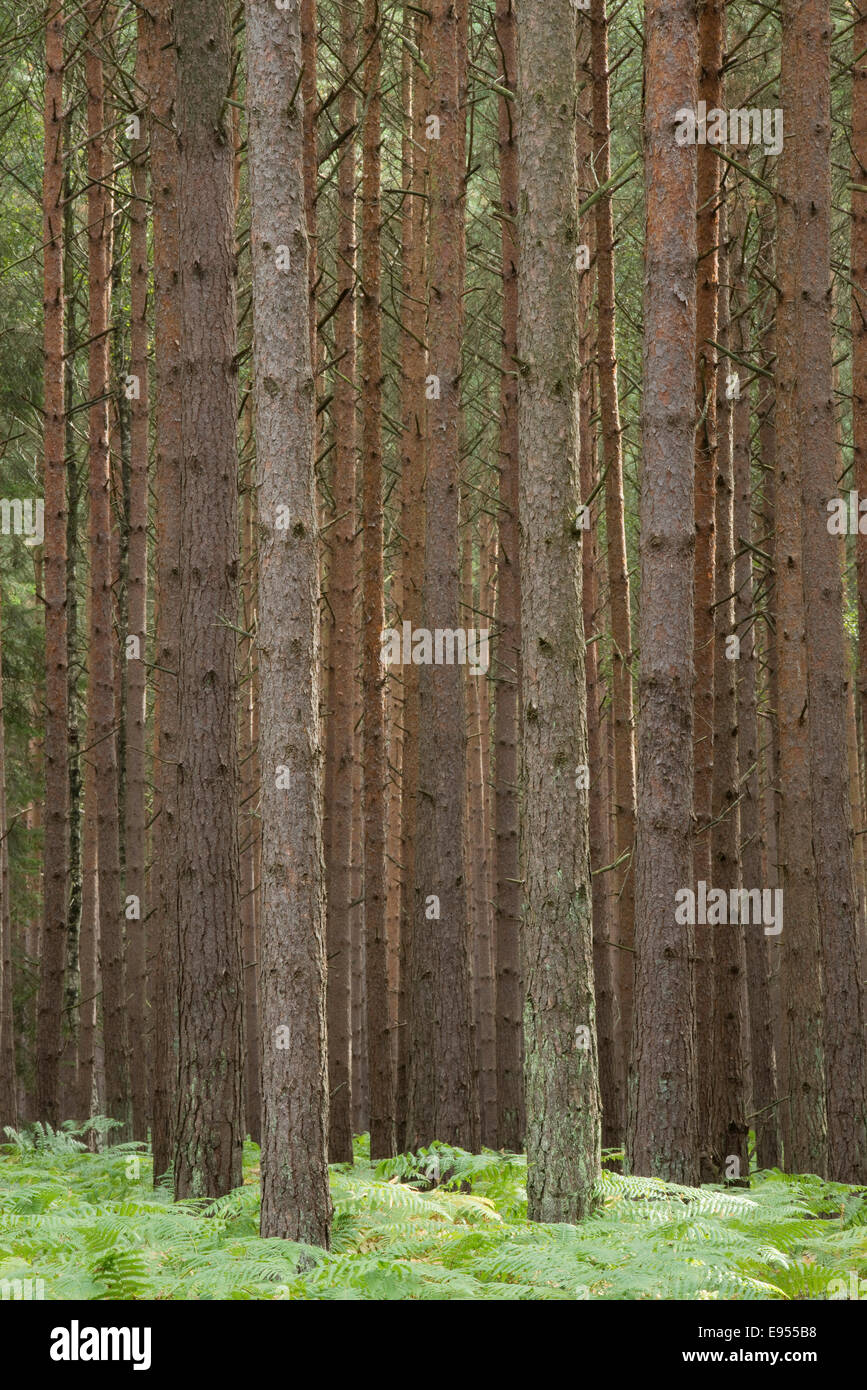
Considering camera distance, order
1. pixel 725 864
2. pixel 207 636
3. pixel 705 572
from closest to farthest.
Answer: pixel 207 636
pixel 705 572
pixel 725 864

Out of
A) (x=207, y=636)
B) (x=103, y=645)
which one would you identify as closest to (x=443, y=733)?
(x=207, y=636)

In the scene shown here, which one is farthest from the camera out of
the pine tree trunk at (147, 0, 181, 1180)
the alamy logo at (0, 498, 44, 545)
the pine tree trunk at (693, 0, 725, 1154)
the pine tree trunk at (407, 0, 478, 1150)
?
the alamy logo at (0, 498, 44, 545)

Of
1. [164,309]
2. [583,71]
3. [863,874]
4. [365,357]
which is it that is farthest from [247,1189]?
→ [863,874]

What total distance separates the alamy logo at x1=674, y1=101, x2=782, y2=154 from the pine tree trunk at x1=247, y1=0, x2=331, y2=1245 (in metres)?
2.45

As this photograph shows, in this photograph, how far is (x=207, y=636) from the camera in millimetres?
6805

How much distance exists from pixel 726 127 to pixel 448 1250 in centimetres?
782

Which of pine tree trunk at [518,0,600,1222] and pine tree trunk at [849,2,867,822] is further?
pine tree trunk at [849,2,867,822]

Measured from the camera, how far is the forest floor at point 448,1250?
4473 mm

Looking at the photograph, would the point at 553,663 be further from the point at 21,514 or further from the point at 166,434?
the point at 21,514

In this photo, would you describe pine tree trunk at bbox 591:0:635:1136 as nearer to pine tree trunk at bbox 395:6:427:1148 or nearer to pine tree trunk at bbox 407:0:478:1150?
pine tree trunk at bbox 395:6:427:1148

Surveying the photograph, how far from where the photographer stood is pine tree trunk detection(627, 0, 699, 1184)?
269 inches
